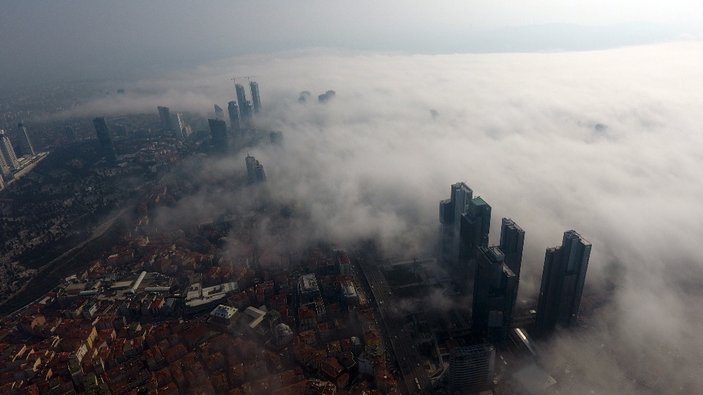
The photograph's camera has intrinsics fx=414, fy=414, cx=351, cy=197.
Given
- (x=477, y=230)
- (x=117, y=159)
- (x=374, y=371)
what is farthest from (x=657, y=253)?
(x=117, y=159)

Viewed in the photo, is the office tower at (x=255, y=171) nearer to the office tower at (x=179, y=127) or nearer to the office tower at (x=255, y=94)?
the office tower at (x=179, y=127)

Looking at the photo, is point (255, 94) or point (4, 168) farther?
point (255, 94)

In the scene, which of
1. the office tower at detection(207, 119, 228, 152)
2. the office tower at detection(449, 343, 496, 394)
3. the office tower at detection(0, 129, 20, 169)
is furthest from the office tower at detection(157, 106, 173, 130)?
the office tower at detection(449, 343, 496, 394)

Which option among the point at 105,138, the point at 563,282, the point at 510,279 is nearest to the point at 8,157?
the point at 105,138

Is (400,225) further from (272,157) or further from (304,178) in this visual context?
(272,157)

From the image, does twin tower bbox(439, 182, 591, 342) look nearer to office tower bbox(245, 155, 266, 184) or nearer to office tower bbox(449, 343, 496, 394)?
office tower bbox(449, 343, 496, 394)

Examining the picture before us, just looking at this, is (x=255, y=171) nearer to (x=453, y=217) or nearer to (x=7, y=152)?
(x=453, y=217)
